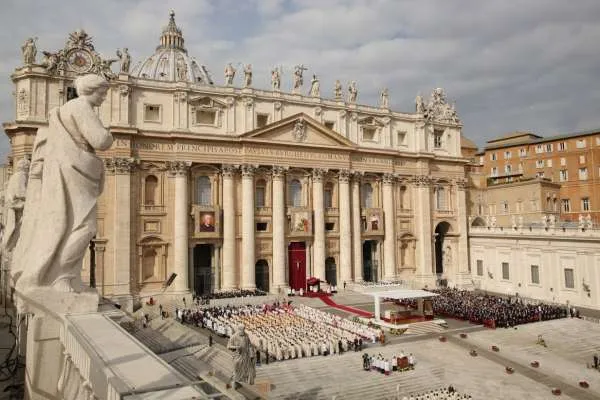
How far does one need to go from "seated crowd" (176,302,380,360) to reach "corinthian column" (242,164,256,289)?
19.5 ft

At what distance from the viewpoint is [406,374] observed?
21.1 meters

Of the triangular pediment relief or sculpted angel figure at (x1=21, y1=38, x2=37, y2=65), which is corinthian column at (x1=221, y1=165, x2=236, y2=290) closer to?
the triangular pediment relief

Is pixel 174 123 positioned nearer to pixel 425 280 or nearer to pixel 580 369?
pixel 425 280

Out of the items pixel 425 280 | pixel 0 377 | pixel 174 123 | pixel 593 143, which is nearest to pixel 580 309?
pixel 425 280

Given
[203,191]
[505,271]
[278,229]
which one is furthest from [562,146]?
[203,191]

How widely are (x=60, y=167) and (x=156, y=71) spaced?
68.4 meters

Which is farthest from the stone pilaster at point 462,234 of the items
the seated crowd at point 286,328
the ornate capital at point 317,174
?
the seated crowd at point 286,328

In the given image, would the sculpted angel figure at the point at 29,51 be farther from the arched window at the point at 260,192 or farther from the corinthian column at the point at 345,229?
the corinthian column at the point at 345,229

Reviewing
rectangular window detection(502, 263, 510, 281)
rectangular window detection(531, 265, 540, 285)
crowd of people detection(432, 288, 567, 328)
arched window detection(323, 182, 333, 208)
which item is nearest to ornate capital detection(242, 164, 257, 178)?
arched window detection(323, 182, 333, 208)

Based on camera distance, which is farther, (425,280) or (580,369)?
(425,280)

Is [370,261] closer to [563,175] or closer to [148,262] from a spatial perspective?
[148,262]

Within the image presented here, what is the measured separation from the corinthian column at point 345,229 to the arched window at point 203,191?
12347 mm

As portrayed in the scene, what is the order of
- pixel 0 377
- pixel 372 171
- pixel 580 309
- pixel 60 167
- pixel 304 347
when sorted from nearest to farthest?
pixel 60 167, pixel 0 377, pixel 304 347, pixel 580 309, pixel 372 171

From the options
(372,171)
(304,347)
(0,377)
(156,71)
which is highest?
(156,71)
